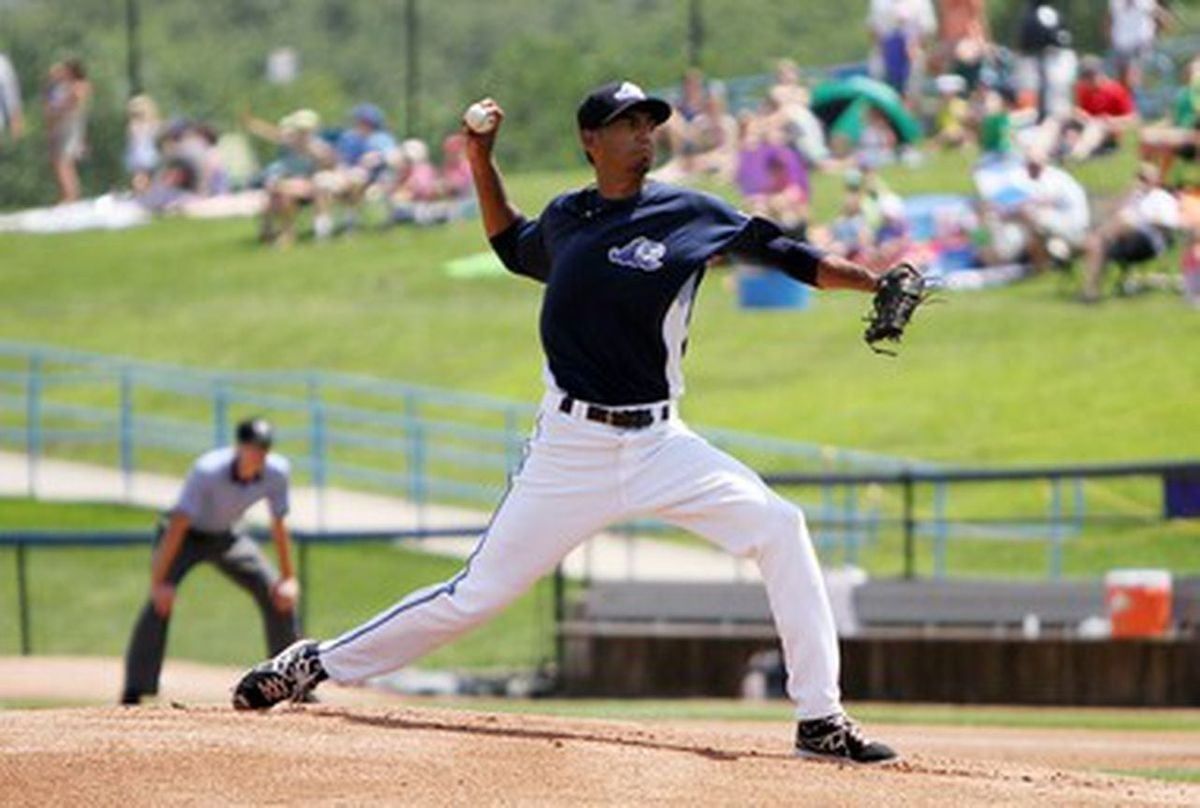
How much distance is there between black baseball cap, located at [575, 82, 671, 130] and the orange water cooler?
33.4ft

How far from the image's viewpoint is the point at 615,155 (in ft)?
33.2

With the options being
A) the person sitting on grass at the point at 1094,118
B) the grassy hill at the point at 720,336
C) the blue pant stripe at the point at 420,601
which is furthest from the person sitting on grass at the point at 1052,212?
the blue pant stripe at the point at 420,601

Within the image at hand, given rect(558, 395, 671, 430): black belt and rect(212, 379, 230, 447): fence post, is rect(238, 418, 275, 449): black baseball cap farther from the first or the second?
rect(212, 379, 230, 447): fence post

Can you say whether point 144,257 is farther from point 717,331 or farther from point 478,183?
point 478,183

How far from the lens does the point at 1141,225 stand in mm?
28734

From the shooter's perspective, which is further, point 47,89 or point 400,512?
point 47,89

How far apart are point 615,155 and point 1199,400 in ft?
57.8

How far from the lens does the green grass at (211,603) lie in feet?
79.3

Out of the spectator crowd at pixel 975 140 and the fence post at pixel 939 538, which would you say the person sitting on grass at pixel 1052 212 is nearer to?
the spectator crowd at pixel 975 140

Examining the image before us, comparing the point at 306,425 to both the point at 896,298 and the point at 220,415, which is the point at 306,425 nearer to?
the point at 220,415

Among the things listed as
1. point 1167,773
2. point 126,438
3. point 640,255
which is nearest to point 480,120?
point 640,255

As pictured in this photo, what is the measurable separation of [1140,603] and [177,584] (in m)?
6.01

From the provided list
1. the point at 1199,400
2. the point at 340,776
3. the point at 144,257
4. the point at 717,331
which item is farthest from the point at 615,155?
the point at 144,257

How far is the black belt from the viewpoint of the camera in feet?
33.1
